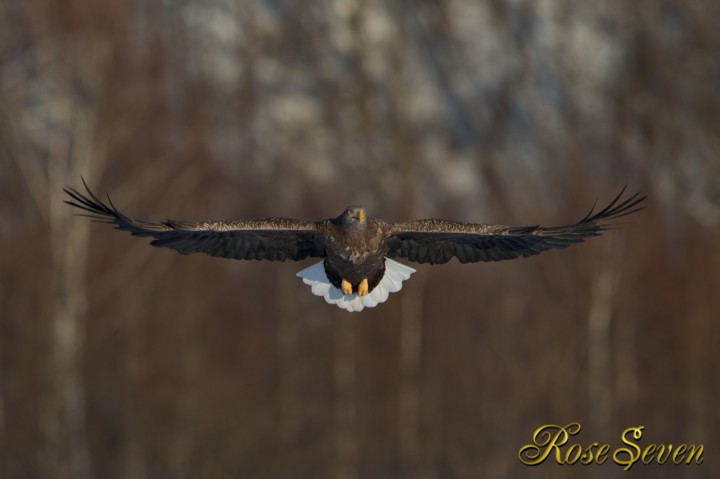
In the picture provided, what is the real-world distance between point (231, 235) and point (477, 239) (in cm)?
176

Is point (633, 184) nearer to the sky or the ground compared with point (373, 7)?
nearer to the ground

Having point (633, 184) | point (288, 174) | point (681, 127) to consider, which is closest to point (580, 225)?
point (633, 184)

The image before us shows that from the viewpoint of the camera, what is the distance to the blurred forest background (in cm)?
2083

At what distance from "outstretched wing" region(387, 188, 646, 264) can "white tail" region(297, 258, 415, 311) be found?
129 mm

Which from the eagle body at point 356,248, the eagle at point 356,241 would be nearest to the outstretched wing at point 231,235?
the eagle at point 356,241

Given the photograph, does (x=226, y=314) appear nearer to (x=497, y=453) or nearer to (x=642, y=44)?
(x=497, y=453)

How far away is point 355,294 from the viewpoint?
42.7 feet

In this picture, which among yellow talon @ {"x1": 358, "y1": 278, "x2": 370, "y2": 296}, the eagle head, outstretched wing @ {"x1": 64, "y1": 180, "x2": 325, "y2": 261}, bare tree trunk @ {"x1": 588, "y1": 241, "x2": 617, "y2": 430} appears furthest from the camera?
bare tree trunk @ {"x1": 588, "y1": 241, "x2": 617, "y2": 430}

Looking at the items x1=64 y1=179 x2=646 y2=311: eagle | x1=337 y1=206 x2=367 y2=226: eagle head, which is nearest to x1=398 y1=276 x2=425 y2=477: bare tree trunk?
x1=64 y1=179 x2=646 y2=311: eagle

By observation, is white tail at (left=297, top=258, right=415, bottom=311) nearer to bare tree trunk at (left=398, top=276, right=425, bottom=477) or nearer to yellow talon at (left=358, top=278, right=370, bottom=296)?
yellow talon at (left=358, top=278, right=370, bottom=296)

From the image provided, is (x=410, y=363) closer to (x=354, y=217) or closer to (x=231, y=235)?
(x=231, y=235)

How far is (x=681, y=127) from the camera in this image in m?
31.5

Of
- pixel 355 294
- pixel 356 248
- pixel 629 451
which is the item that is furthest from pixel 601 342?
pixel 356 248

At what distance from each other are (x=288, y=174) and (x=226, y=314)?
12.0 feet
